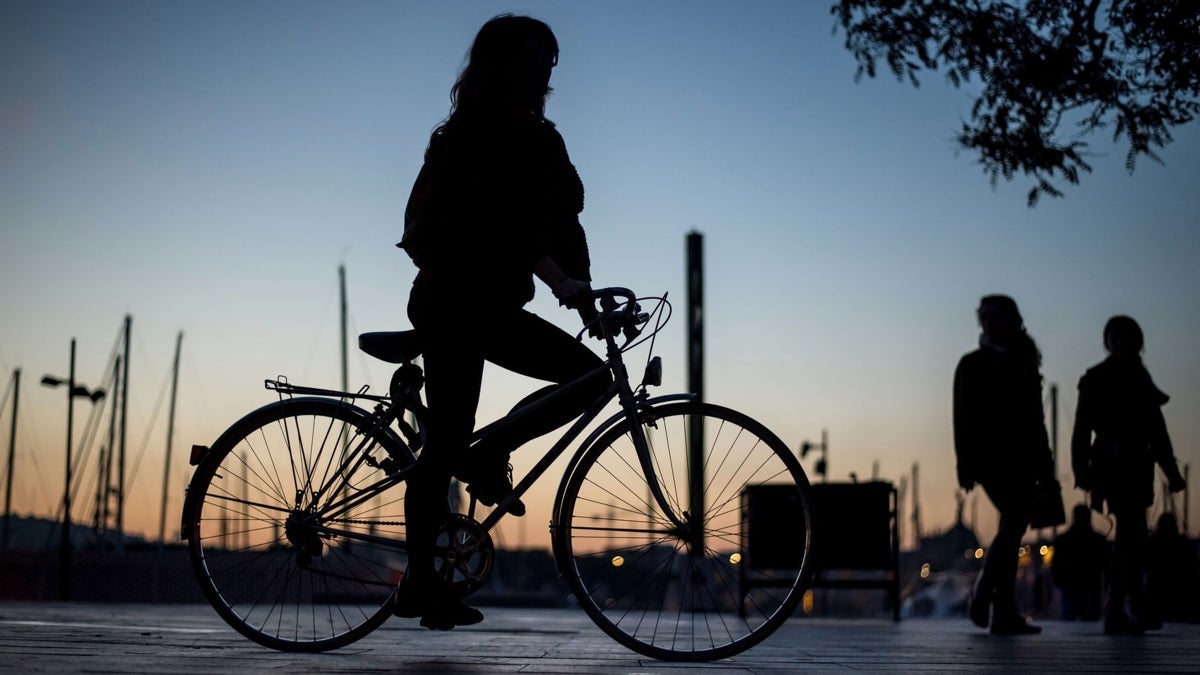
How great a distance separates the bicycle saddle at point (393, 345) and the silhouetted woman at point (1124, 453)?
492 centimetres

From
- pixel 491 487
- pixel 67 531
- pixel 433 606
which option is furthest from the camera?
pixel 67 531

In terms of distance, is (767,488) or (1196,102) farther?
(767,488)

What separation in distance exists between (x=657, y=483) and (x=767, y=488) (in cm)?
676

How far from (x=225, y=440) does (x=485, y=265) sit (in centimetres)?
98

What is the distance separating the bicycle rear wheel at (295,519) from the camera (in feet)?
14.8

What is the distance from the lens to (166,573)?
57.2 ft

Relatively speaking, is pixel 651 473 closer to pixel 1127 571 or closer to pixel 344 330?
pixel 1127 571

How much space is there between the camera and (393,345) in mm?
4391

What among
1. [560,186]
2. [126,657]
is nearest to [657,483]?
[560,186]

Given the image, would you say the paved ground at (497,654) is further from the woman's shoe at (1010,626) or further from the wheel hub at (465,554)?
the woman's shoe at (1010,626)

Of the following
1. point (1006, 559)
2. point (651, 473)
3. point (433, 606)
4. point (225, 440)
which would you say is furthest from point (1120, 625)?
point (225, 440)

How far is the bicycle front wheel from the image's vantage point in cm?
439

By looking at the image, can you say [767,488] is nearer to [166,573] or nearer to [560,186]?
[560,186]

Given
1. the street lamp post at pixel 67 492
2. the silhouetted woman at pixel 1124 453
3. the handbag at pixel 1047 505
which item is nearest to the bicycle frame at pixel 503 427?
the handbag at pixel 1047 505
